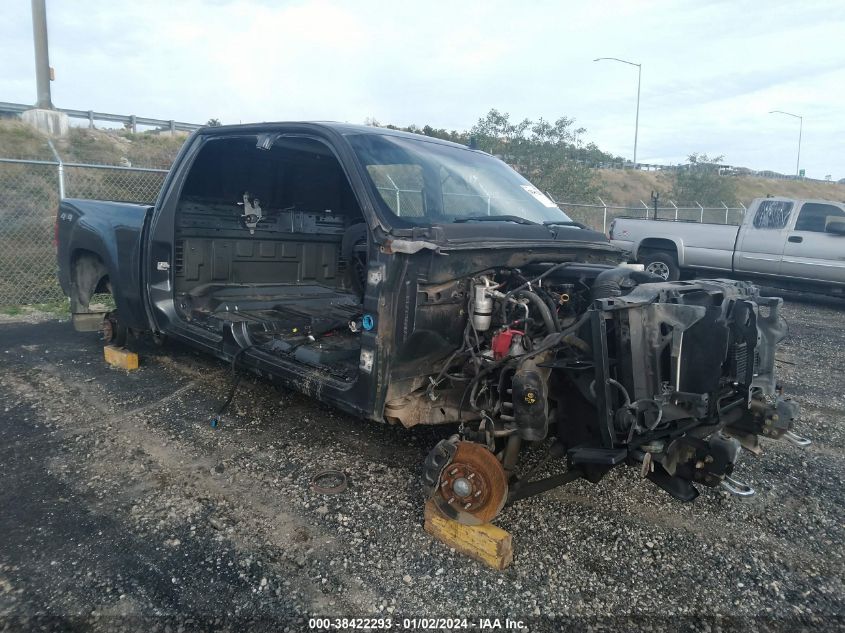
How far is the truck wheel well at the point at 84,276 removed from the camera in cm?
543

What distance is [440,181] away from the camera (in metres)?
3.78

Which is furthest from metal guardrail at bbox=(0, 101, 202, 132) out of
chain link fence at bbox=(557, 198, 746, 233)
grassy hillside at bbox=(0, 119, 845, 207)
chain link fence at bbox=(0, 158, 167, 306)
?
chain link fence at bbox=(557, 198, 746, 233)

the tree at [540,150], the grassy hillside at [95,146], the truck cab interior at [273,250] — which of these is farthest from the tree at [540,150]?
the truck cab interior at [273,250]

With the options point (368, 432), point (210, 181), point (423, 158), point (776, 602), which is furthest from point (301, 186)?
point (776, 602)

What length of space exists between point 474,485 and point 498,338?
2.38 ft

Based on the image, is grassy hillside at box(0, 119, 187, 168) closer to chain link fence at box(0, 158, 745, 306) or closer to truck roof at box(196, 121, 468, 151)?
chain link fence at box(0, 158, 745, 306)

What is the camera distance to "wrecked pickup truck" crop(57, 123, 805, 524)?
2.66 metres

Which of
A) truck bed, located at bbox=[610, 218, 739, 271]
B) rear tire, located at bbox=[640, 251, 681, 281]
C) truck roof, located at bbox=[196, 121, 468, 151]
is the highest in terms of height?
truck roof, located at bbox=[196, 121, 468, 151]

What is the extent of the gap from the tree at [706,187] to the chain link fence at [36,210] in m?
25.7

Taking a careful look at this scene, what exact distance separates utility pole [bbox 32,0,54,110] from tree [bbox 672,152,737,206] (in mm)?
27473

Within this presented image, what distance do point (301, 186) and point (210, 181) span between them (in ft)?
3.25

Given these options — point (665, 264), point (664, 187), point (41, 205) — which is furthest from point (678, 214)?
point (41, 205)

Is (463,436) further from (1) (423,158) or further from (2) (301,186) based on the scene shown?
(2) (301,186)

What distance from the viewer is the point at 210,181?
4.96m
